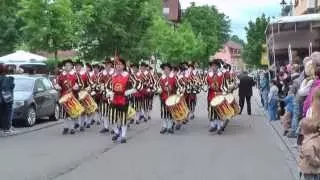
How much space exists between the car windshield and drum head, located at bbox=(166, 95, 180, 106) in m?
4.55

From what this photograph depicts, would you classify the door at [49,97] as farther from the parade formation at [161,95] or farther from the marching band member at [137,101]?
the marching band member at [137,101]

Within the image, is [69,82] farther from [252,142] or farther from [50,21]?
[50,21]

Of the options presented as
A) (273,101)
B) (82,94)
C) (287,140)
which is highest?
(82,94)

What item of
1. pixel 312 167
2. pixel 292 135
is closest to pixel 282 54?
pixel 292 135

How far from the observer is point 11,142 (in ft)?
54.2

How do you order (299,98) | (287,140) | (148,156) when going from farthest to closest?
(287,140), (148,156), (299,98)

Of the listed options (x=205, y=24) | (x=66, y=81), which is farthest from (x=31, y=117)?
(x=205, y=24)

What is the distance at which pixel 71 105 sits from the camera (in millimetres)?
18578

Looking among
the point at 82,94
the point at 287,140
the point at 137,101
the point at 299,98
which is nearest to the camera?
the point at 299,98

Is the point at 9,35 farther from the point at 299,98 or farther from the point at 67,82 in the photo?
the point at 299,98

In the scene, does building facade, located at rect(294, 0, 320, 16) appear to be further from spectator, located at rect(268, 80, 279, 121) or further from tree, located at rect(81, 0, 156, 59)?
spectator, located at rect(268, 80, 279, 121)

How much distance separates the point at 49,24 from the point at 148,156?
2006 centimetres

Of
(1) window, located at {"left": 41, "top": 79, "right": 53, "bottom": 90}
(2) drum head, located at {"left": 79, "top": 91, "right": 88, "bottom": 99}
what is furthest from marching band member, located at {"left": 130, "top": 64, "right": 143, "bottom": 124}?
(2) drum head, located at {"left": 79, "top": 91, "right": 88, "bottom": 99}

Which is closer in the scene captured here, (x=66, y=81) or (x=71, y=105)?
(x=71, y=105)
